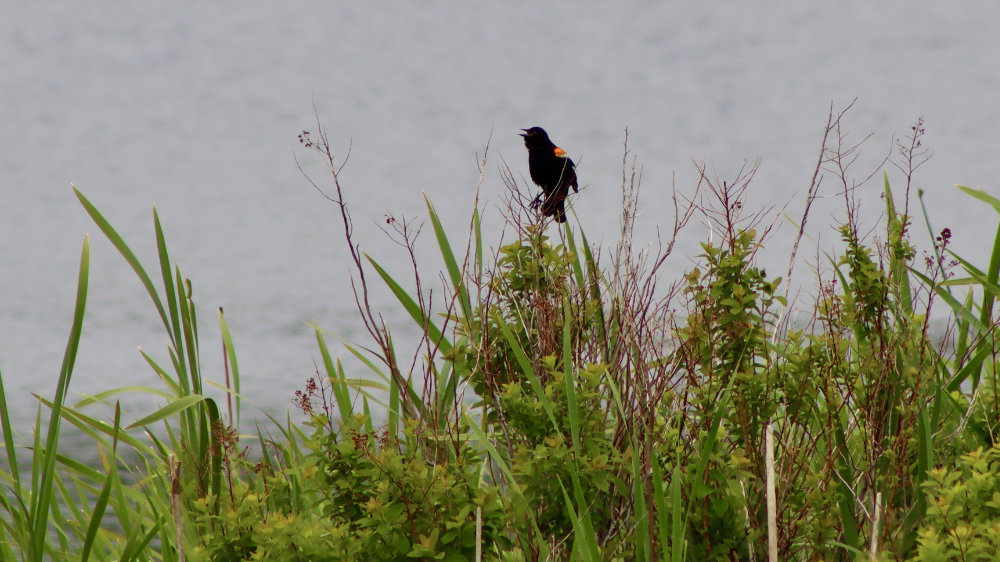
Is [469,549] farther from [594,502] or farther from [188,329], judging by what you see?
[188,329]

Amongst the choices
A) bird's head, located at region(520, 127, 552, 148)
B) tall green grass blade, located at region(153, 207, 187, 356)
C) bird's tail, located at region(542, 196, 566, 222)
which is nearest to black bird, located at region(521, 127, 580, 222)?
bird's head, located at region(520, 127, 552, 148)

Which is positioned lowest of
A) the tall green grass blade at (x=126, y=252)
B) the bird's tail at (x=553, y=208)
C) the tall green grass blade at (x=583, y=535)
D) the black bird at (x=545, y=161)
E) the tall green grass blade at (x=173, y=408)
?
the tall green grass blade at (x=583, y=535)

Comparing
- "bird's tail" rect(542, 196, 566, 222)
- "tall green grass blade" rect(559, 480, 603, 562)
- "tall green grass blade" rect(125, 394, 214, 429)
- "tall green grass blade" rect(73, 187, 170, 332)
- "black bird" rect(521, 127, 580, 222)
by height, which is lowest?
"tall green grass blade" rect(559, 480, 603, 562)

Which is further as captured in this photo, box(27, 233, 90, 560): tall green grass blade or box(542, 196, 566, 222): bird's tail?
box(542, 196, 566, 222): bird's tail

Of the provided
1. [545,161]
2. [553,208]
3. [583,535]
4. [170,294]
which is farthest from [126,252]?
[545,161]

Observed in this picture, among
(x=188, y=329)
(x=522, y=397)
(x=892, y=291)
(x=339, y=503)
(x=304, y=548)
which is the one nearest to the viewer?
(x=304, y=548)

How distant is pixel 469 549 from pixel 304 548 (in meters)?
0.39

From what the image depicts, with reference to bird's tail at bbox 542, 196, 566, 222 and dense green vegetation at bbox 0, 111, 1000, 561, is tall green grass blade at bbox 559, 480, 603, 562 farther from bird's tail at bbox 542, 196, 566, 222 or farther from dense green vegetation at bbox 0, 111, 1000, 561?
bird's tail at bbox 542, 196, 566, 222

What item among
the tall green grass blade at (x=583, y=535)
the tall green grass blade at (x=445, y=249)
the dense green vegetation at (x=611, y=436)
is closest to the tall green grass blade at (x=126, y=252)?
the dense green vegetation at (x=611, y=436)

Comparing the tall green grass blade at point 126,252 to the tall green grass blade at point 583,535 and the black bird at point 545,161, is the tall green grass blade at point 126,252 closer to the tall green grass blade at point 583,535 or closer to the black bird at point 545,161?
the tall green grass blade at point 583,535

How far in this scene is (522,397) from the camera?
8.30 feet

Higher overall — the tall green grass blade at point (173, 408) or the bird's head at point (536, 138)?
the bird's head at point (536, 138)

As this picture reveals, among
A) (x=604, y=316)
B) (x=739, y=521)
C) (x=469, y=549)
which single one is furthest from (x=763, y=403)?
(x=469, y=549)

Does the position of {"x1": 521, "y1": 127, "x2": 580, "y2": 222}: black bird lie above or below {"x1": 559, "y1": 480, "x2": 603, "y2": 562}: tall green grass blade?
above
